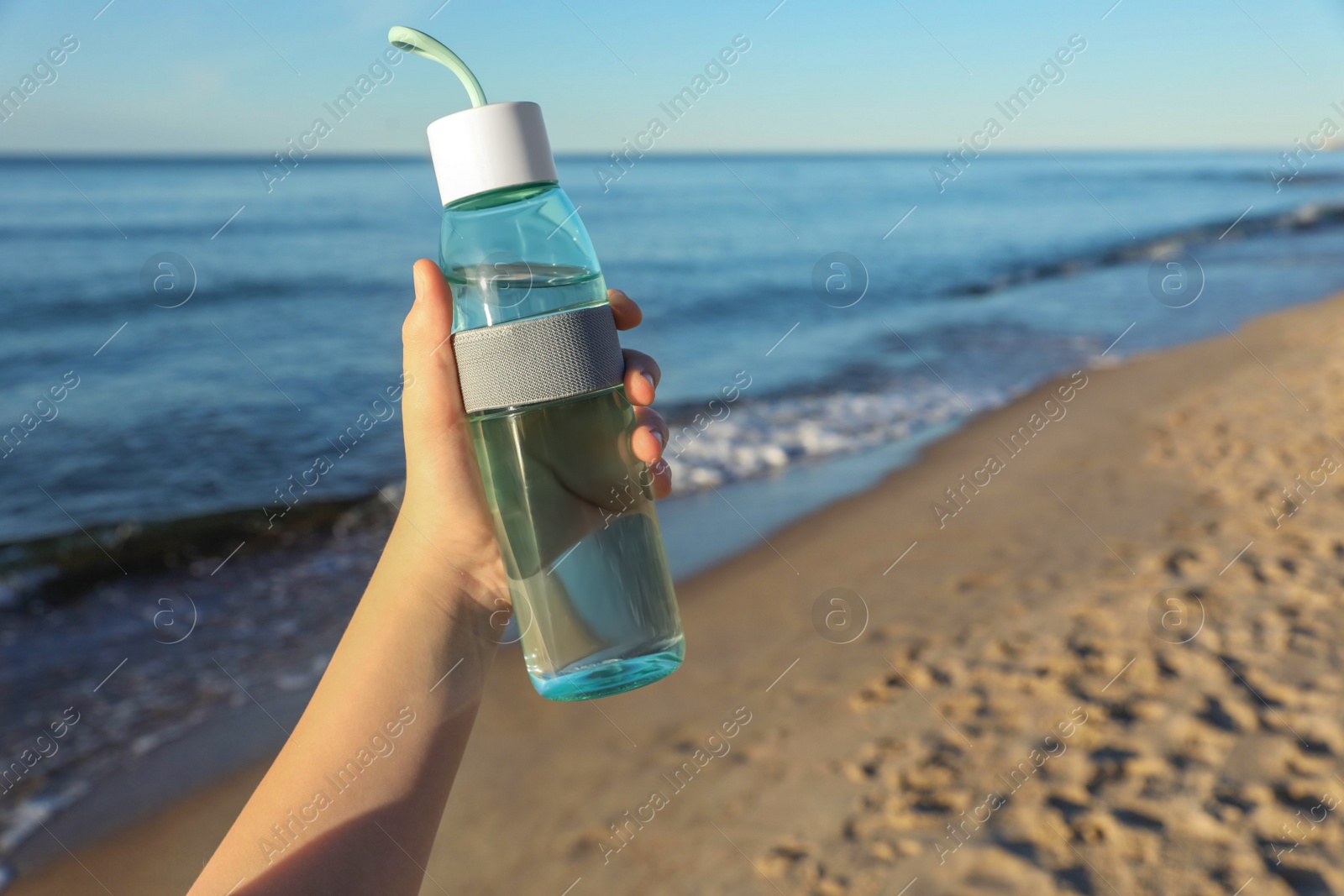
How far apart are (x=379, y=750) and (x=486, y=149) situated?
3.34ft

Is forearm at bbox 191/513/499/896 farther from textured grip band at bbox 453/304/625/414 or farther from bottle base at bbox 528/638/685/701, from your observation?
textured grip band at bbox 453/304/625/414

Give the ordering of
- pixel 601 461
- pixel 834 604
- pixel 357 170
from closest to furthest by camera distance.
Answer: pixel 601 461 < pixel 834 604 < pixel 357 170

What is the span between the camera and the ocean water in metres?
6.99

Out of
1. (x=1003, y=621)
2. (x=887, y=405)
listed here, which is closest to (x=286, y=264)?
(x=887, y=405)

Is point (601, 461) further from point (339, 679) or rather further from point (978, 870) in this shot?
point (978, 870)

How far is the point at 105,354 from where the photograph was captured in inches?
418

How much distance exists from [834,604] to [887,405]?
13.6 ft

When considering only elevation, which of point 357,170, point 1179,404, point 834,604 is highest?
point 834,604

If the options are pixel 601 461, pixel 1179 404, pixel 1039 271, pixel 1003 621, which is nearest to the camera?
pixel 601 461

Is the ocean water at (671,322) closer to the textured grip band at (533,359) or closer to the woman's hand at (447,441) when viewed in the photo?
the woman's hand at (447,441)

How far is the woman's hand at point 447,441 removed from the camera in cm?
157

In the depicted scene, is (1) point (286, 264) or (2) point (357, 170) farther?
(2) point (357, 170)

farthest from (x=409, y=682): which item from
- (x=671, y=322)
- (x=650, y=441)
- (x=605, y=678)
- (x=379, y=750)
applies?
Answer: (x=671, y=322)

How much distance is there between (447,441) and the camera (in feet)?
5.70
